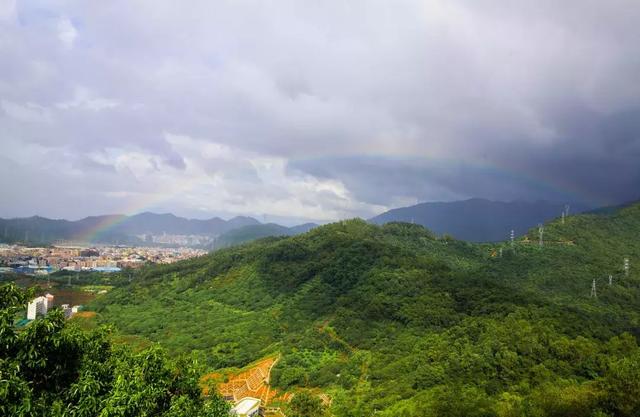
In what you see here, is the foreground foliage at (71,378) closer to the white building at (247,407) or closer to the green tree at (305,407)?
the green tree at (305,407)

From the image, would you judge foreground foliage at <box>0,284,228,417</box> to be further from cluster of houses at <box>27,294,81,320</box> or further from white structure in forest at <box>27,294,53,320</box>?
cluster of houses at <box>27,294,81,320</box>

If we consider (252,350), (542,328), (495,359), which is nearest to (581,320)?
(542,328)

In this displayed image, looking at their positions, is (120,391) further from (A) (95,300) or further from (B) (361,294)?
(A) (95,300)

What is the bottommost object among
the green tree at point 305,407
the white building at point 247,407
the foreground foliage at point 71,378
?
the white building at point 247,407

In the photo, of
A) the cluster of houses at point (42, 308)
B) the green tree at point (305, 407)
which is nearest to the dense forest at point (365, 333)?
the green tree at point (305, 407)

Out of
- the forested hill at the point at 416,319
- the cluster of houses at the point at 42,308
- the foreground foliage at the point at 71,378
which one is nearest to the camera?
the foreground foliage at the point at 71,378

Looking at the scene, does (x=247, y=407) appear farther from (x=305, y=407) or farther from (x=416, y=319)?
(x=416, y=319)

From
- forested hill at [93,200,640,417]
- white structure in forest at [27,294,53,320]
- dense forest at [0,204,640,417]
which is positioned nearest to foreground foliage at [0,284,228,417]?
dense forest at [0,204,640,417]
